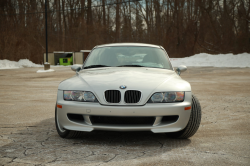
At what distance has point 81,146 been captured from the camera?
161 inches

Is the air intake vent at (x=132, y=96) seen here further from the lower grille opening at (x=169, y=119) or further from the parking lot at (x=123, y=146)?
the parking lot at (x=123, y=146)

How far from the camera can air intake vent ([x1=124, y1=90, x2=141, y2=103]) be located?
3941mm

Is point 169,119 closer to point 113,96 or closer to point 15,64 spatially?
point 113,96

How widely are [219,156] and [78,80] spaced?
83.3 inches

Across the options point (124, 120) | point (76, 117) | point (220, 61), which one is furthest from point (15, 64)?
point (124, 120)

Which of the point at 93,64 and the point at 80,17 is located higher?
the point at 80,17

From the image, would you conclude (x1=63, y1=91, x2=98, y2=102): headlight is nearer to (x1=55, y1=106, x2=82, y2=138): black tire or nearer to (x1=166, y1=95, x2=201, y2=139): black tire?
(x1=55, y1=106, x2=82, y2=138): black tire

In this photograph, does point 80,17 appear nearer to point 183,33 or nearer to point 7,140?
point 183,33

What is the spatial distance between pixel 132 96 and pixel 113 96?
0.24m

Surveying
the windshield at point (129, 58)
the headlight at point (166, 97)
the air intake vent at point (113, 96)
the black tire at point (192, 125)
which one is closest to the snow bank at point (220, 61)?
the windshield at point (129, 58)

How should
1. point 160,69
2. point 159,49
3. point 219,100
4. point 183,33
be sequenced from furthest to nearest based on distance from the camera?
point 183,33, point 219,100, point 159,49, point 160,69

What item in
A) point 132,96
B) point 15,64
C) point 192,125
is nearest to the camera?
point 132,96

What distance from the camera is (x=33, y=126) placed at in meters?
5.30

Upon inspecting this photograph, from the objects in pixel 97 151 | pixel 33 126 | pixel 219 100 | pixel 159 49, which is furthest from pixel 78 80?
pixel 219 100
